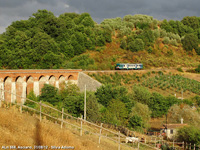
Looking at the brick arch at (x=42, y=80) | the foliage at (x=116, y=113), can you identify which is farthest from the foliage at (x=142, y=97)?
the brick arch at (x=42, y=80)

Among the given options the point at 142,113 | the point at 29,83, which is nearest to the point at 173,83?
the point at 142,113

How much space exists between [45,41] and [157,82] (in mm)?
22345

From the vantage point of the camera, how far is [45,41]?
4703cm

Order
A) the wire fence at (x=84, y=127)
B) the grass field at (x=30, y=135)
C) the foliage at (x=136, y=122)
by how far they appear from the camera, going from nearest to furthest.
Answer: the grass field at (x=30, y=135) < the wire fence at (x=84, y=127) < the foliage at (x=136, y=122)

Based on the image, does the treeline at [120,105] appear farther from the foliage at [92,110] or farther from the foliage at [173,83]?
the foliage at [173,83]

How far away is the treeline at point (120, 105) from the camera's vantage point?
2674 centimetres

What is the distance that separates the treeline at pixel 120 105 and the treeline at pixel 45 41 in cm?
1211

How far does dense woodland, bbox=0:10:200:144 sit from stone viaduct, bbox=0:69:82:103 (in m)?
1.74

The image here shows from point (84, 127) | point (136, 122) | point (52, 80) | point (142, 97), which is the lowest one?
point (136, 122)

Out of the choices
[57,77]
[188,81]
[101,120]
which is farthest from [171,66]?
[101,120]

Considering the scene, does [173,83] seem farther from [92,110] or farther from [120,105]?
[92,110]

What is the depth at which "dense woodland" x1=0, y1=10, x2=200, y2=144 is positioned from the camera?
28.4 meters

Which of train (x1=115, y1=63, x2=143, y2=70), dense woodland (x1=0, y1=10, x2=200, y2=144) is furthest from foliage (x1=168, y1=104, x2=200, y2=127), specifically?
train (x1=115, y1=63, x2=143, y2=70)

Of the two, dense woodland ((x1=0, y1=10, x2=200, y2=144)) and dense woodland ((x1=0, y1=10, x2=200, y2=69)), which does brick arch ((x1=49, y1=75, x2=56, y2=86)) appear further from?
dense woodland ((x1=0, y1=10, x2=200, y2=69))
